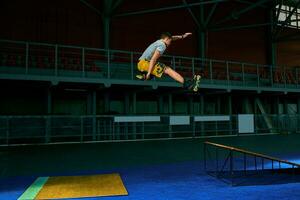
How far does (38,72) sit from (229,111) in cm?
1368

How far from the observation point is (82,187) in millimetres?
6352

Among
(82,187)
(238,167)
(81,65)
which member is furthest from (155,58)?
(81,65)

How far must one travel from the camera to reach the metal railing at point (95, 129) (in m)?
14.7

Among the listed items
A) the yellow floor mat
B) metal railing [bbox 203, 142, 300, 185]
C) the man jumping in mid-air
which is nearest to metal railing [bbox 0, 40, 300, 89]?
metal railing [bbox 203, 142, 300, 185]

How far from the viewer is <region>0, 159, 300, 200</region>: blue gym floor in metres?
5.59

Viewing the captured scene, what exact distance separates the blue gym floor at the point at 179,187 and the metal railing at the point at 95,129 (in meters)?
7.83

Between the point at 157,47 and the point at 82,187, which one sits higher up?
the point at 157,47

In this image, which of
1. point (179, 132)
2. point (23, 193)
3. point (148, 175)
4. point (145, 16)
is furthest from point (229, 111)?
point (23, 193)

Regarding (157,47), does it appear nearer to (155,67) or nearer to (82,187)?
(155,67)

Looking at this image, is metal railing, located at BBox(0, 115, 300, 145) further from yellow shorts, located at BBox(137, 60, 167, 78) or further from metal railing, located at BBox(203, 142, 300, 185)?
yellow shorts, located at BBox(137, 60, 167, 78)

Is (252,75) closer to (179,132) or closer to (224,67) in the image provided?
(224,67)

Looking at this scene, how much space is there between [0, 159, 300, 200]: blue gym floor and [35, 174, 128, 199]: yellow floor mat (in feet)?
0.82

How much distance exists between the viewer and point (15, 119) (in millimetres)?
14656

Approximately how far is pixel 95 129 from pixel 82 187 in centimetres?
1012
